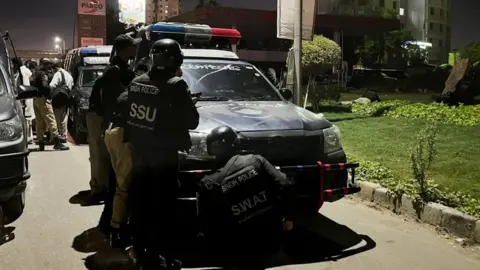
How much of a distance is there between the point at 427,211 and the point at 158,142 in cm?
336

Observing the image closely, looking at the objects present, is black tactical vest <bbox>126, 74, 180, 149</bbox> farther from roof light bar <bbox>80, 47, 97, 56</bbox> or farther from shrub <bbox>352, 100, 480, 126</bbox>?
roof light bar <bbox>80, 47, 97, 56</bbox>

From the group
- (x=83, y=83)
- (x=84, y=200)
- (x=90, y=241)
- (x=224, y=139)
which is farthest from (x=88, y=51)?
(x=224, y=139)

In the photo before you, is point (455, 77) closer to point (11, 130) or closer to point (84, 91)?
point (84, 91)

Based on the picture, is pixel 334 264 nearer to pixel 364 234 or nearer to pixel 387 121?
pixel 364 234

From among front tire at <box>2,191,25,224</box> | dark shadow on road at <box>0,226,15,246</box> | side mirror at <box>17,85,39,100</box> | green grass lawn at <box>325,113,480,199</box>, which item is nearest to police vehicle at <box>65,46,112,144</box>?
side mirror at <box>17,85,39,100</box>

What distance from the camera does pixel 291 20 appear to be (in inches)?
369

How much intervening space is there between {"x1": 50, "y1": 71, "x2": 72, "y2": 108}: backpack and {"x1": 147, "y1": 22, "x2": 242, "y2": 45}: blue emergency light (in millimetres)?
3142

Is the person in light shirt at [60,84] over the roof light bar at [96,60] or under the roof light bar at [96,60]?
under

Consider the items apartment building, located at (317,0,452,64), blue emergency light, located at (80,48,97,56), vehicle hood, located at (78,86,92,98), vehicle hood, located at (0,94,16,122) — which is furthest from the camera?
apartment building, located at (317,0,452,64)

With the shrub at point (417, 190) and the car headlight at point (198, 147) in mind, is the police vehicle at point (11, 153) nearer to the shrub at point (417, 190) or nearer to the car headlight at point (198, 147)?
the car headlight at point (198, 147)

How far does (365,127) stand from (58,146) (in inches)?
273

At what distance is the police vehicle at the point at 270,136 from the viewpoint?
4426 millimetres

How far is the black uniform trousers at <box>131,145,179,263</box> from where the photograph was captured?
375 cm

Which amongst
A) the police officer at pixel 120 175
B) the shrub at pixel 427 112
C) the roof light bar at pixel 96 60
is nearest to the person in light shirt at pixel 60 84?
the roof light bar at pixel 96 60
